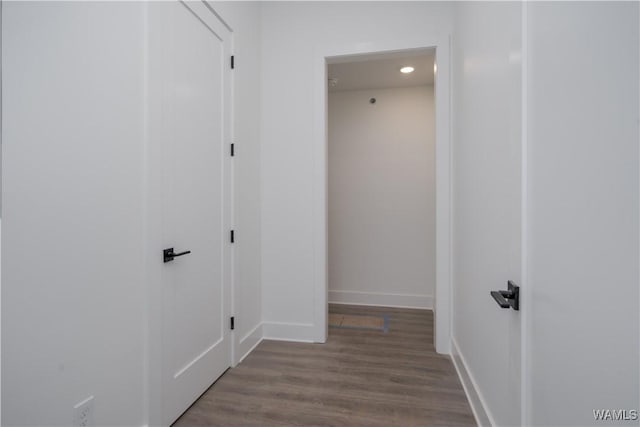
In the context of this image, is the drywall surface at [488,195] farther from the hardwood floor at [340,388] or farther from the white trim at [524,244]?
the hardwood floor at [340,388]

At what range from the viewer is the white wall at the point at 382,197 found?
365 cm

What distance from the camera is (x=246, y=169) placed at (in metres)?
2.48

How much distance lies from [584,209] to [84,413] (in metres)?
1.82

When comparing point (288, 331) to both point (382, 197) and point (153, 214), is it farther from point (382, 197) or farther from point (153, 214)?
point (382, 197)

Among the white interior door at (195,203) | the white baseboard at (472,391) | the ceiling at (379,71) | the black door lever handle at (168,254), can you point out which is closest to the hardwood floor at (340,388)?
the white baseboard at (472,391)

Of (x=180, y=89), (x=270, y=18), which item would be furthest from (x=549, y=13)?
(x=270, y=18)

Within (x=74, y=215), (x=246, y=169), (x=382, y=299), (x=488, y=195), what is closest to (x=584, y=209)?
(x=488, y=195)

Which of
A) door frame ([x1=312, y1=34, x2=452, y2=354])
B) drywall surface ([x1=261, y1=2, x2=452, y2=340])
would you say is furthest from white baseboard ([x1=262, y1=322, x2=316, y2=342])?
door frame ([x1=312, y1=34, x2=452, y2=354])

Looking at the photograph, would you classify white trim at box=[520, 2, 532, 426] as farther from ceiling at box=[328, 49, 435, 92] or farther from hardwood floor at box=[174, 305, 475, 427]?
ceiling at box=[328, 49, 435, 92]

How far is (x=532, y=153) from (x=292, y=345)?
2.28m

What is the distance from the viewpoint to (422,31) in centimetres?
251

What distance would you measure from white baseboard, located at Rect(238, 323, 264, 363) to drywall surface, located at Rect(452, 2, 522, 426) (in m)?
1.61

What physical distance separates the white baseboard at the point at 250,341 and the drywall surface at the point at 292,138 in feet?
0.45

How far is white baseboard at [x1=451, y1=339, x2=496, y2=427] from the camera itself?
5.09ft
